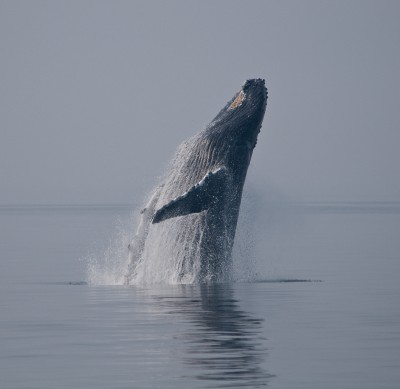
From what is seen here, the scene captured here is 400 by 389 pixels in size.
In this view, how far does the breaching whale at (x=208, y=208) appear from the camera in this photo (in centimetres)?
2334

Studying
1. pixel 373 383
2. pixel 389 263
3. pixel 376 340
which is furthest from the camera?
pixel 389 263

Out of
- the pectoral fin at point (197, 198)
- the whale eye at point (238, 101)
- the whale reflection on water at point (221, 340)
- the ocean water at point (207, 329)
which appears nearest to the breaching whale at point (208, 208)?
the whale eye at point (238, 101)

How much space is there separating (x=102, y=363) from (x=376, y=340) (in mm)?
3815

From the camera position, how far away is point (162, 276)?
24000mm

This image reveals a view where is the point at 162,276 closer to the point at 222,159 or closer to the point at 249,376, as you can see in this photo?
the point at 222,159

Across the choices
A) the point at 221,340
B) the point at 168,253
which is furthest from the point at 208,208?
the point at 221,340

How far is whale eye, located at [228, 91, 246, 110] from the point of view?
2384cm

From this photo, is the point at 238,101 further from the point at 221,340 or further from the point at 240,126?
the point at 221,340

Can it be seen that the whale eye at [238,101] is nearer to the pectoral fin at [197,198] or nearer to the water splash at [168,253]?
the pectoral fin at [197,198]

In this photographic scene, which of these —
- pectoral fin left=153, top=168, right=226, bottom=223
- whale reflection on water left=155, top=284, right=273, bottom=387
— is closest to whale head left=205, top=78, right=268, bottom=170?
pectoral fin left=153, top=168, right=226, bottom=223

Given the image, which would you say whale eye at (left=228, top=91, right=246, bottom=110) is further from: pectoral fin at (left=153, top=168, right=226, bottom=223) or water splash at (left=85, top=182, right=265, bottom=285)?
water splash at (left=85, top=182, right=265, bottom=285)

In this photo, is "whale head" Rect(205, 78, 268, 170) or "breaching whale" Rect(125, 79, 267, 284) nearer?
"breaching whale" Rect(125, 79, 267, 284)

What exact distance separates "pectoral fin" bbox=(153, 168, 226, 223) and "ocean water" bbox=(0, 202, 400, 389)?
1.44 metres

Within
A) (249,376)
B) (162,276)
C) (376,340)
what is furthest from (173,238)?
(249,376)
